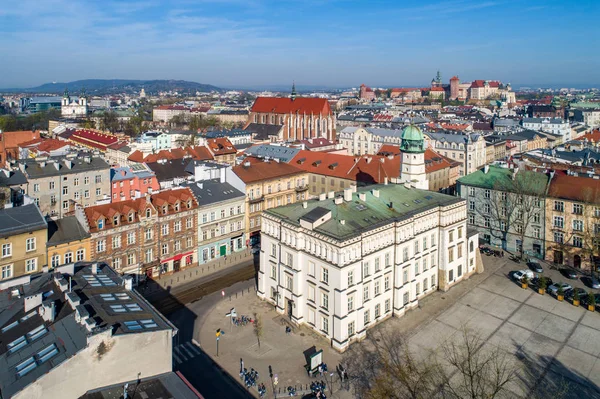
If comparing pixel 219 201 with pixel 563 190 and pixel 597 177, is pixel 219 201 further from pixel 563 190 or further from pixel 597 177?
pixel 597 177

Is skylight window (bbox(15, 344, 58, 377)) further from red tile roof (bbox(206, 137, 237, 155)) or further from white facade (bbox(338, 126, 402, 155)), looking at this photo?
white facade (bbox(338, 126, 402, 155))

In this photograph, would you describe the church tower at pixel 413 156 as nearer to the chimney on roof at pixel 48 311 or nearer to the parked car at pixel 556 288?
the parked car at pixel 556 288

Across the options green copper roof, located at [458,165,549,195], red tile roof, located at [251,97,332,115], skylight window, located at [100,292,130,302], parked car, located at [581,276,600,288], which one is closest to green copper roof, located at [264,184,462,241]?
green copper roof, located at [458,165,549,195]

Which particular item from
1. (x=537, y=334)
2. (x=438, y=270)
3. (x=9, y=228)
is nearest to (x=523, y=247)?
(x=438, y=270)

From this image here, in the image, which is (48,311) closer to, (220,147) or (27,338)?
(27,338)

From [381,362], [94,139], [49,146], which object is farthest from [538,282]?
[94,139]

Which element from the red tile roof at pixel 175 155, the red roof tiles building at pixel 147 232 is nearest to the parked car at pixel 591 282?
the red roof tiles building at pixel 147 232
